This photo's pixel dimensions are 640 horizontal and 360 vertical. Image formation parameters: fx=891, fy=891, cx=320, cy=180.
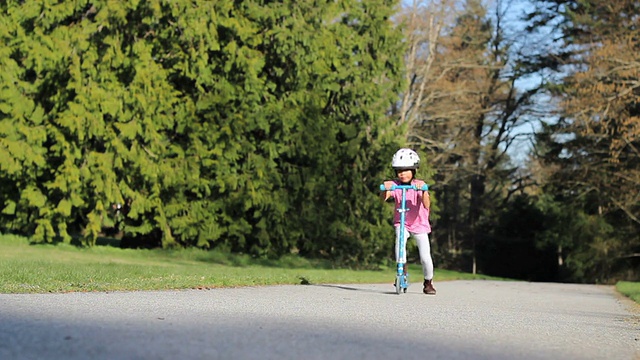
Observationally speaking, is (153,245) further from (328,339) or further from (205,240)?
(328,339)

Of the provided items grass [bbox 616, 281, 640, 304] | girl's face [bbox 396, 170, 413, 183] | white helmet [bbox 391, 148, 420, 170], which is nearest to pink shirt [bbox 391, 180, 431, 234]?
girl's face [bbox 396, 170, 413, 183]

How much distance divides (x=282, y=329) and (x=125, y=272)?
323 inches

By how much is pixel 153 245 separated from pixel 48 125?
554cm

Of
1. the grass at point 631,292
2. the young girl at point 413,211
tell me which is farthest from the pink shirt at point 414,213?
the grass at point 631,292

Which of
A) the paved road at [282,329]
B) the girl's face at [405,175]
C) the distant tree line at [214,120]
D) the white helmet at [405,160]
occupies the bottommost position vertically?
the paved road at [282,329]

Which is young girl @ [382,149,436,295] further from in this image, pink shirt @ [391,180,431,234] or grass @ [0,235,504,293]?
grass @ [0,235,504,293]

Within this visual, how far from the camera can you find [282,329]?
22.1 ft

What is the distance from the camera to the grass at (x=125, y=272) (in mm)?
10727

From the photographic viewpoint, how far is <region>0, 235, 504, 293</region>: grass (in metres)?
10.7

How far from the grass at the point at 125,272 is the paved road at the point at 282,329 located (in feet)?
4.23

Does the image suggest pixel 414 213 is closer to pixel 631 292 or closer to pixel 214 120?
pixel 631 292

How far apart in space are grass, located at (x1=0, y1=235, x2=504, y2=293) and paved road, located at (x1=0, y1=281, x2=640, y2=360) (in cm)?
129

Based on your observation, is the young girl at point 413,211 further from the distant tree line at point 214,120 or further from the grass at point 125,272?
the distant tree line at point 214,120

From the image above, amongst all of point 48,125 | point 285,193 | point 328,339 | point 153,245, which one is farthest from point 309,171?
point 328,339
